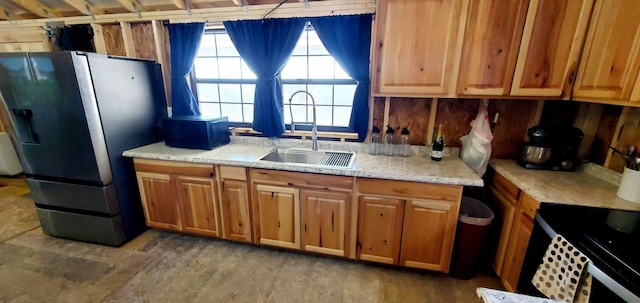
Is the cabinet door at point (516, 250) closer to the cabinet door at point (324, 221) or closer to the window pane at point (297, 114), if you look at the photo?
the cabinet door at point (324, 221)

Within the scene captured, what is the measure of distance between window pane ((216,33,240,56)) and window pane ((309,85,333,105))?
34.6 inches

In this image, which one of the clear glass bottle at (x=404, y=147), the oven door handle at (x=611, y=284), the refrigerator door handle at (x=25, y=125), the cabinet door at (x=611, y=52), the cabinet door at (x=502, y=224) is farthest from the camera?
the clear glass bottle at (x=404, y=147)

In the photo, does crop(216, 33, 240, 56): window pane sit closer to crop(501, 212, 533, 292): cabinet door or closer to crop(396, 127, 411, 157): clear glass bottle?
crop(396, 127, 411, 157): clear glass bottle

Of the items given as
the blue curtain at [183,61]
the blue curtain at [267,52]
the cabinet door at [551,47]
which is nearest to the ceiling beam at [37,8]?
the blue curtain at [183,61]

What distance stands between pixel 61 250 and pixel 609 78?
4.19 meters

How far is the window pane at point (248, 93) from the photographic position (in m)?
2.61

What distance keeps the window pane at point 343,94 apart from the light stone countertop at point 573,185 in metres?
1.33

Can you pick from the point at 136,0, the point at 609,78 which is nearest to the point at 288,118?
the point at 136,0

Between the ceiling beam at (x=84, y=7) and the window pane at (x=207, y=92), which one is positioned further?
the window pane at (x=207, y=92)

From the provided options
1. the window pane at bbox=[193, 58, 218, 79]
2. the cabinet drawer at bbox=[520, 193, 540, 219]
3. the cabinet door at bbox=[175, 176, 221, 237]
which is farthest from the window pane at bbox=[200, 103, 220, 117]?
the cabinet drawer at bbox=[520, 193, 540, 219]

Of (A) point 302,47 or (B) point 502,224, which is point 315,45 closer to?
(A) point 302,47

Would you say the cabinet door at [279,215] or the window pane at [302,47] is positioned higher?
the window pane at [302,47]

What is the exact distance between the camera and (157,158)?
2.12m

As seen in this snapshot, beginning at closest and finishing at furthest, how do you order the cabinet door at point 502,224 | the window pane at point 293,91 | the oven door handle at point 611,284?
1. the oven door handle at point 611,284
2. the cabinet door at point 502,224
3. the window pane at point 293,91
